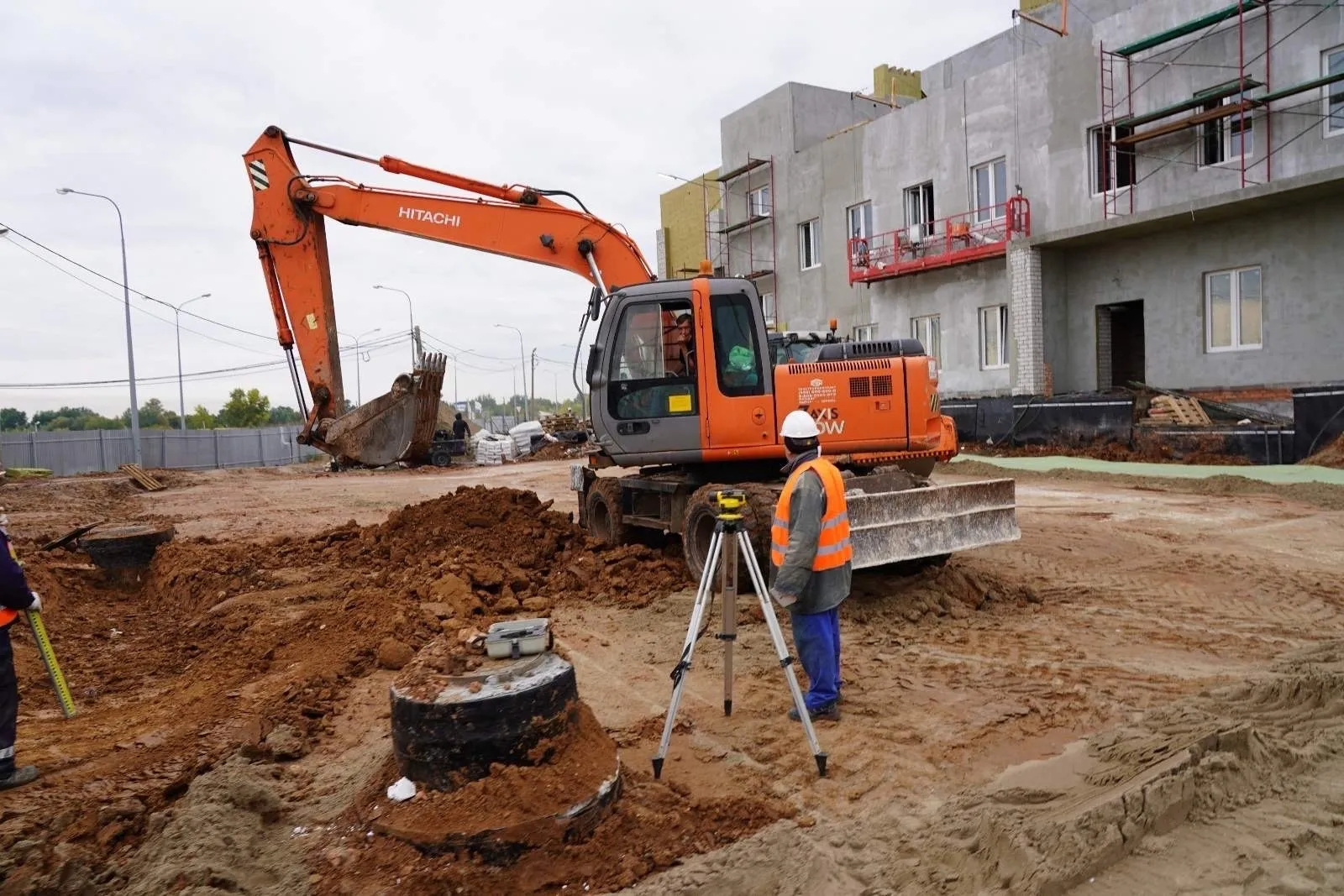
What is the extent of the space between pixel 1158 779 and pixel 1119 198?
18907mm

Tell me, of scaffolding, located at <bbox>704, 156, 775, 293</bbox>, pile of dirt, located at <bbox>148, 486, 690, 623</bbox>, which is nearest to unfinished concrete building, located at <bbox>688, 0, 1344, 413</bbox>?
scaffolding, located at <bbox>704, 156, 775, 293</bbox>

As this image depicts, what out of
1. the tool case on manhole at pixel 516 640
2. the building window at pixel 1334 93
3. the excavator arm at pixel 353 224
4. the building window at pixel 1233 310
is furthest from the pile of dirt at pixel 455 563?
the building window at pixel 1334 93

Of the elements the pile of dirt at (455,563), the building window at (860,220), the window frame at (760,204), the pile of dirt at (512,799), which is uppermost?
the window frame at (760,204)

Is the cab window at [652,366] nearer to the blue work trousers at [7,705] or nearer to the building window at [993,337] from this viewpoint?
the blue work trousers at [7,705]

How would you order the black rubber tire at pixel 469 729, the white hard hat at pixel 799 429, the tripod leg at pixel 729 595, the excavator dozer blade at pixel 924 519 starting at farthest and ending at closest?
the excavator dozer blade at pixel 924 519 < the white hard hat at pixel 799 429 < the tripod leg at pixel 729 595 < the black rubber tire at pixel 469 729

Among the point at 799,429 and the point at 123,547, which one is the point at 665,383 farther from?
the point at 123,547

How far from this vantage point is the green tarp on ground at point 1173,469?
13.1m

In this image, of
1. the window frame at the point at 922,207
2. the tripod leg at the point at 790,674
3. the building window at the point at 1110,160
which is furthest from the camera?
the window frame at the point at 922,207

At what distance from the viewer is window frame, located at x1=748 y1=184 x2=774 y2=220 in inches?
1186

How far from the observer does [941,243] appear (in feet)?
77.8

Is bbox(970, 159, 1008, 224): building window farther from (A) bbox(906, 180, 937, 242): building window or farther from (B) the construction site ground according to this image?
(B) the construction site ground

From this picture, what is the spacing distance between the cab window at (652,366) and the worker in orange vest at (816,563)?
9.92 ft

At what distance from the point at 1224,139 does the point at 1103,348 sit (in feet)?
16.2

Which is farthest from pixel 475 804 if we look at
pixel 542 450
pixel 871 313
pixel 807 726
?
pixel 542 450
